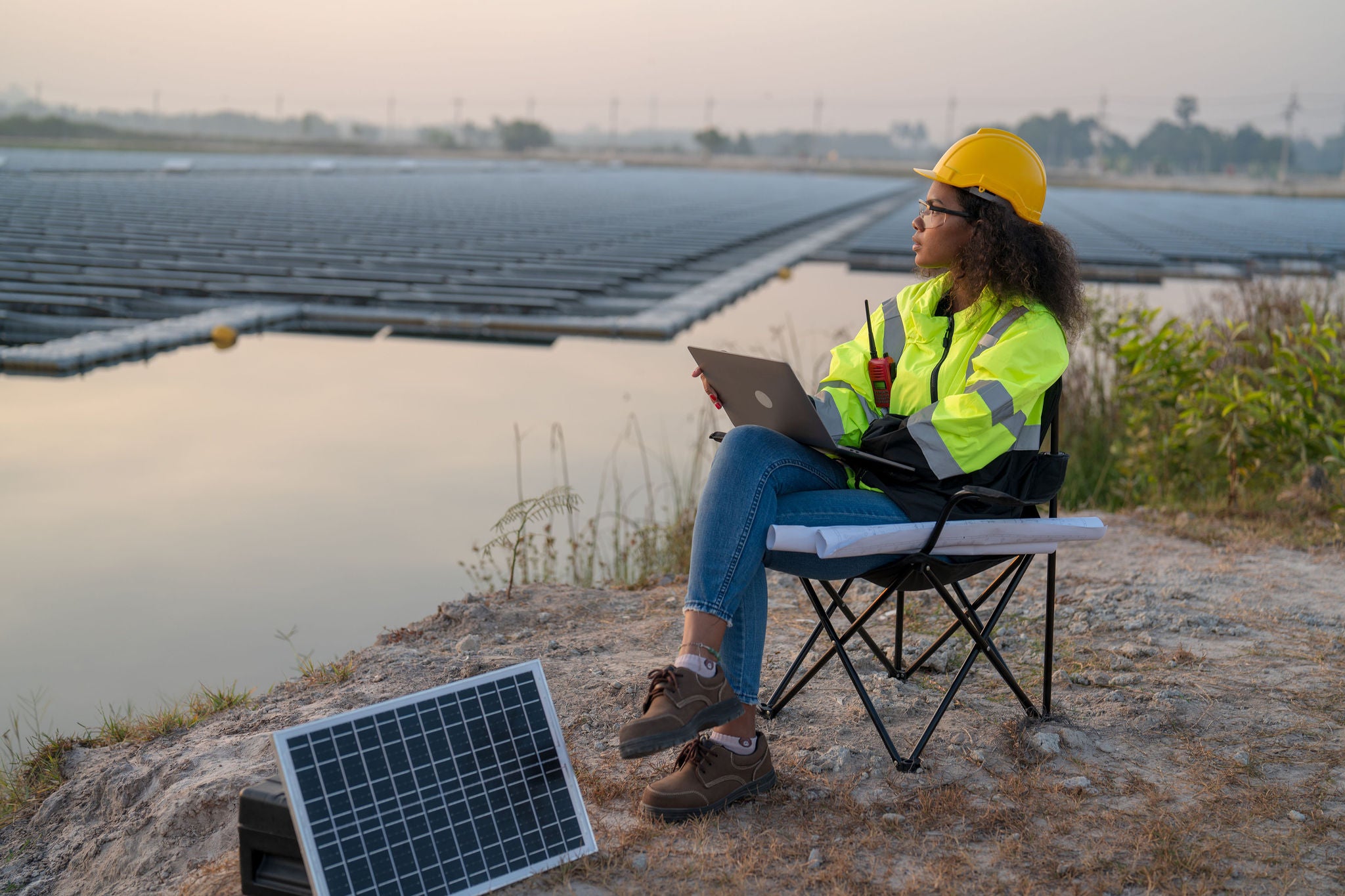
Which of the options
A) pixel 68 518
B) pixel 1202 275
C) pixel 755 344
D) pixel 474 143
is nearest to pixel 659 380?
pixel 755 344

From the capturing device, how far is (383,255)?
1416 cm

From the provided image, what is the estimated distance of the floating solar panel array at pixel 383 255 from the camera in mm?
9789

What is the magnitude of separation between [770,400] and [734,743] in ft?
2.44

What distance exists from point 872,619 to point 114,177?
32203 mm

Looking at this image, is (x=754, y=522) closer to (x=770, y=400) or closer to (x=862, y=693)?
(x=770, y=400)

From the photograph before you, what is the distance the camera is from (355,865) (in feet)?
6.31

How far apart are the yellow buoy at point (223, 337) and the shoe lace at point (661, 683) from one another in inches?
282

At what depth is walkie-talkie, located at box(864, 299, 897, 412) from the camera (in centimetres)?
270

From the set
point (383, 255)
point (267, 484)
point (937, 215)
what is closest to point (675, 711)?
point (937, 215)

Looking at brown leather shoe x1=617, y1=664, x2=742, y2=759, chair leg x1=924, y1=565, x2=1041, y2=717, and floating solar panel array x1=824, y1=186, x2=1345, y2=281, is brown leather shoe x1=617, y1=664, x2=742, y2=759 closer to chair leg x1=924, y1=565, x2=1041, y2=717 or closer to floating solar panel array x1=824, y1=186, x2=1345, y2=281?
chair leg x1=924, y1=565, x2=1041, y2=717

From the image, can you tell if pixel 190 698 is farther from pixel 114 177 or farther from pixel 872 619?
pixel 114 177

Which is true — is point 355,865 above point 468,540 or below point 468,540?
above

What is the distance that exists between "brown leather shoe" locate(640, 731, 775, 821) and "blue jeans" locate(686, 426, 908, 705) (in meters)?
0.13

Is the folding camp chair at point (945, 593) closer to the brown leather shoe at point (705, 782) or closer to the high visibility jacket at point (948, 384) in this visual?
the high visibility jacket at point (948, 384)
